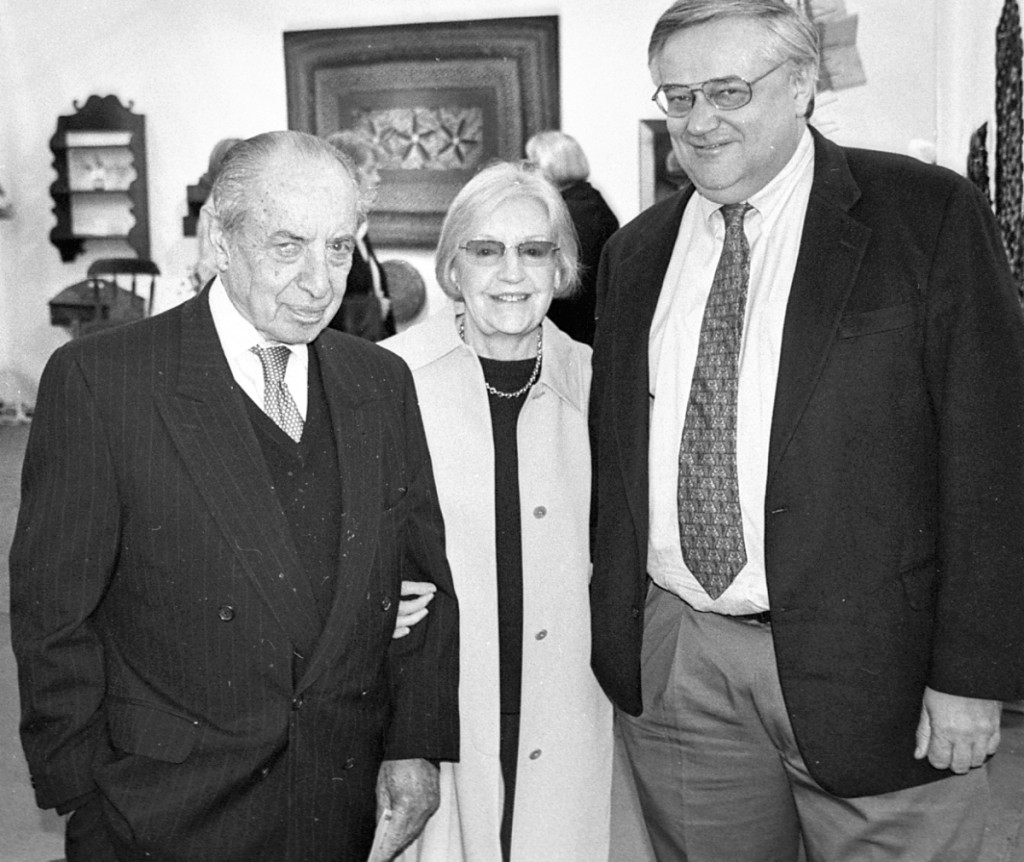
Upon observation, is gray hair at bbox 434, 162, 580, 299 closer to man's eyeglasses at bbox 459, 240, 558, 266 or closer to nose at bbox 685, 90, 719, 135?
man's eyeglasses at bbox 459, 240, 558, 266

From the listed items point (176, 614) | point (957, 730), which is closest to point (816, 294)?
point (957, 730)

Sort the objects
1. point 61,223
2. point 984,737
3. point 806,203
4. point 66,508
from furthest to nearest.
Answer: point 61,223, point 806,203, point 984,737, point 66,508

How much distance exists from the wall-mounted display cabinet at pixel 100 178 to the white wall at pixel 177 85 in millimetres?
68

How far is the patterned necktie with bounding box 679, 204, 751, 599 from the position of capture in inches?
71.1

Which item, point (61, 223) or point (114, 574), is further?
point (61, 223)

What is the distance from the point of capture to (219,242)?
1563 millimetres

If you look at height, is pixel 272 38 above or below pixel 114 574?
above

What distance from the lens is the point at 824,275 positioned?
69.6 inches

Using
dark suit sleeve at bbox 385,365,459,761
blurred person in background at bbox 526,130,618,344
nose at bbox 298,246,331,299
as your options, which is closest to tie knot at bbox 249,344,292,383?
nose at bbox 298,246,331,299

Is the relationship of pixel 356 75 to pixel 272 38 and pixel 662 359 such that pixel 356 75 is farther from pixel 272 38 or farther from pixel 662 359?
pixel 662 359

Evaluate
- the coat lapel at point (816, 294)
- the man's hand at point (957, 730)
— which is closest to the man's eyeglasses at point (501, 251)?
the coat lapel at point (816, 294)

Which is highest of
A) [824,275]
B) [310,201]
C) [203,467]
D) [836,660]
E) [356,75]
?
[356,75]

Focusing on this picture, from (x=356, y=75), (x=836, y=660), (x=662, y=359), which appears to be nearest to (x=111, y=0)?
(x=356, y=75)

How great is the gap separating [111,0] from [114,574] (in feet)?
19.1
